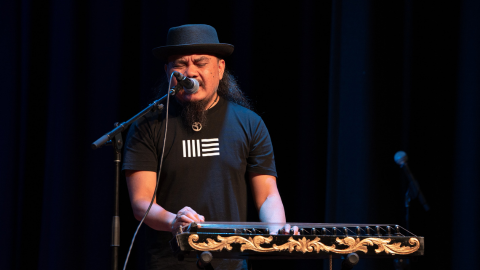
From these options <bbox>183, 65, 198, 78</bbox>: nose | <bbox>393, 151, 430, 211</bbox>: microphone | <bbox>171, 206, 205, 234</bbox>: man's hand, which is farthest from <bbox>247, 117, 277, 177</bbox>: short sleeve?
<bbox>393, 151, 430, 211</bbox>: microphone

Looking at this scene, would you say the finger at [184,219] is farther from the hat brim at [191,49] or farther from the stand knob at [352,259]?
the hat brim at [191,49]

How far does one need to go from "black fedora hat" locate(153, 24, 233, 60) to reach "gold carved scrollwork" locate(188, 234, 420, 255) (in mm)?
1065

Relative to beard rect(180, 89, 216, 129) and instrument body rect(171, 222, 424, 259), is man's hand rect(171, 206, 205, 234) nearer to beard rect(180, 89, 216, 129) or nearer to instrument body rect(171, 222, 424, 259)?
instrument body rect(171, 222, 424, 259)

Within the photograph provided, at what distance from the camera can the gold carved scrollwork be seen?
1458mm

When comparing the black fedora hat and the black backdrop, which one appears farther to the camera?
the black backdrop

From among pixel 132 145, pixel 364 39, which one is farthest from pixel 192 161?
pixel 364 39

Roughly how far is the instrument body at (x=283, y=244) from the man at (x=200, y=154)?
0.58 meters

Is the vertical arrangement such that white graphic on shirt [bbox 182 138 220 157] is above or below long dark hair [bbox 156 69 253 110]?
below

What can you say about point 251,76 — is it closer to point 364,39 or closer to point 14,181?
point 364,39

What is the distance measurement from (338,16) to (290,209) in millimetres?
1272

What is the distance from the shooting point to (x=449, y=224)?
3.12 m

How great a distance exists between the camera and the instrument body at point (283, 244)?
1.46 meters

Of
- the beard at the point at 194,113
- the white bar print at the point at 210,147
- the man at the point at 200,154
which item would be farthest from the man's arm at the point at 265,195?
the beard at the point at 194,113

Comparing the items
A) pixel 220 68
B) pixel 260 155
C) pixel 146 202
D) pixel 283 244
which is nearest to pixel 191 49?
pixel 220 68
